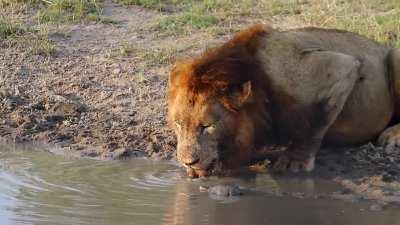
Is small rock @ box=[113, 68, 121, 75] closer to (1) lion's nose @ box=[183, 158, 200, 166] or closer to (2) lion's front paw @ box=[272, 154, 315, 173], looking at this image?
(2) lion's front paw @ box=[272, 154, 315, 173]

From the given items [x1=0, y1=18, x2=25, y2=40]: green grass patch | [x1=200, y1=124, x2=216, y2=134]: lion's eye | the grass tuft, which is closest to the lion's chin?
[x1=200, y1=124, x2=216, y2=134]: lion's eye

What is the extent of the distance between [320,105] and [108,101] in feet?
8.18

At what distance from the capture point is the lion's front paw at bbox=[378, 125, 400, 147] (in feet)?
24.4

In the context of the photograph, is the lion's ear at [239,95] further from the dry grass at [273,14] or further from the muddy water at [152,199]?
the dry grass at [273,14]

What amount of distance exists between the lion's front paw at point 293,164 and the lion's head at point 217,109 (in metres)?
0.39

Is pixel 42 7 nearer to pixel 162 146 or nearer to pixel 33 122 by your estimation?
pixel 33 122

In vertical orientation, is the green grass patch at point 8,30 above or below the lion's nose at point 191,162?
above

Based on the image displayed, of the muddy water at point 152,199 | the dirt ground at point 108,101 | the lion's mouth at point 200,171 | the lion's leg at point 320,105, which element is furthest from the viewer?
the dirt ground at point 108,101

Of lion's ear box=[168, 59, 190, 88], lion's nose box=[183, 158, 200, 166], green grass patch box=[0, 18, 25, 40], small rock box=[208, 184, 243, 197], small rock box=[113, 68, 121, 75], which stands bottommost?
small rock box=[208, 184, 243, 197]

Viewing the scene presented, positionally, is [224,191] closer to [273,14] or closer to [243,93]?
[243,93]

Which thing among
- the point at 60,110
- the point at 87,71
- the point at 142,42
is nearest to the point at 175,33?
the point at 142,42

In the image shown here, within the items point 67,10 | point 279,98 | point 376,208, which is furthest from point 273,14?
point 376,208

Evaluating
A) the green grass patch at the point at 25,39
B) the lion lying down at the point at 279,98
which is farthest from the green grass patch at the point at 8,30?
the lion lying down at the point at 279,98

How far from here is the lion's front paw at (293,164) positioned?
23.1 feet
